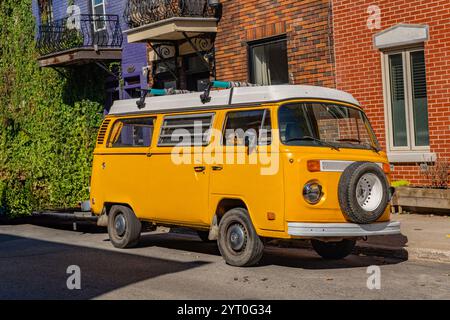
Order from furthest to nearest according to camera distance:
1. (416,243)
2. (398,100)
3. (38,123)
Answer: (38,123) < (398,100) < (416,243)

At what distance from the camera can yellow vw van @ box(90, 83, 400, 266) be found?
29.7 ft

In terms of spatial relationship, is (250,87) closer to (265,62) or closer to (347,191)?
(347,191)

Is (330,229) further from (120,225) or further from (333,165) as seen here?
(120,225)

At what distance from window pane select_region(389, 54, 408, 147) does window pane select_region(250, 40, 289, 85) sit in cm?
294

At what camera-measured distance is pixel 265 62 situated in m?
17.5

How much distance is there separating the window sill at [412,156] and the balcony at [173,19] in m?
6.03

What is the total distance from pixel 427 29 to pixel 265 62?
462 cm

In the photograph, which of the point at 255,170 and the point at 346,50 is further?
the point at 346,50

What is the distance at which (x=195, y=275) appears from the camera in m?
9.25

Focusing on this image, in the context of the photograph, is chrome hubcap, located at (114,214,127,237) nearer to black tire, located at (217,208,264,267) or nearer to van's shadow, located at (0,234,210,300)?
van's shadow, located at (0,234,210,300)

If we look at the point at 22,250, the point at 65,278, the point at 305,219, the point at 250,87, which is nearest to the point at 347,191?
the point at 305,219

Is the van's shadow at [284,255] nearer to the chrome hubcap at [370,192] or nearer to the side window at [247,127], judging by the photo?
the chrome hubcap at [370,192]

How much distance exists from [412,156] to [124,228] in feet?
18.6

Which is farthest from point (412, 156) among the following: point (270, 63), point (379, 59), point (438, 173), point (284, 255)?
point (270, 63)
